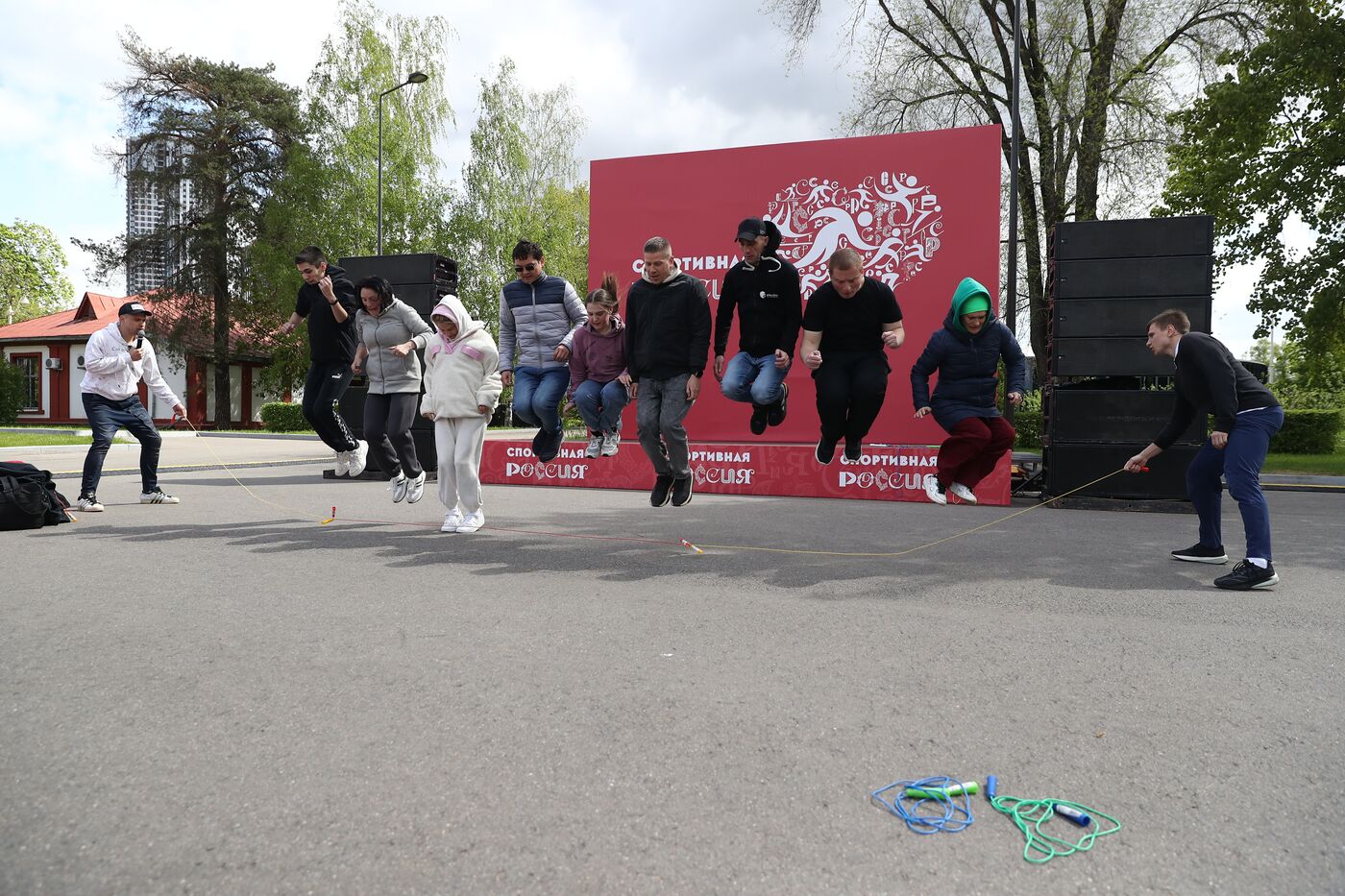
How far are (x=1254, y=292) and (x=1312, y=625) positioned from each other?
2062 cm

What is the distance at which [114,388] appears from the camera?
9.77m

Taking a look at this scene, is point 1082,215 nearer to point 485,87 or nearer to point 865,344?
point 865,344

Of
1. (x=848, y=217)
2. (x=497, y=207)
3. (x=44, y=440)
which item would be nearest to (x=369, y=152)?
(x=497, y=207)

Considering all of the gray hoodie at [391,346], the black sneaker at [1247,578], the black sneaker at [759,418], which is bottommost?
the black sneaker at [1247,578]

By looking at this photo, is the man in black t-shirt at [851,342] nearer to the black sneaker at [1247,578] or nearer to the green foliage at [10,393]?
the black sneaker at [1247,578]

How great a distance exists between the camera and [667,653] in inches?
174

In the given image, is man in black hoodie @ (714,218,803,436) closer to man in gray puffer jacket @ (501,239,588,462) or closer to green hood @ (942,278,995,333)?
green hood @ (942,278,995,333)

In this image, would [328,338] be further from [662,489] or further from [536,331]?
[662,489]

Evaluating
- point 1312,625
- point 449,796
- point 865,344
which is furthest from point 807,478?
point 449,796

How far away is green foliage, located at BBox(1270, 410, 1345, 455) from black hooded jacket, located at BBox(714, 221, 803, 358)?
85.3ft

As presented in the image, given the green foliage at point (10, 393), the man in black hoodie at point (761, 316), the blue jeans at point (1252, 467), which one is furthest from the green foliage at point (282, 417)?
the blue jeans at point (1252, 467)

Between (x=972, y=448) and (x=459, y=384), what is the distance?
458cm

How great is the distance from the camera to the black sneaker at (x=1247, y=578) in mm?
6371

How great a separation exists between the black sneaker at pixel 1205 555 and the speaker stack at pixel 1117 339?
4.34 metres
